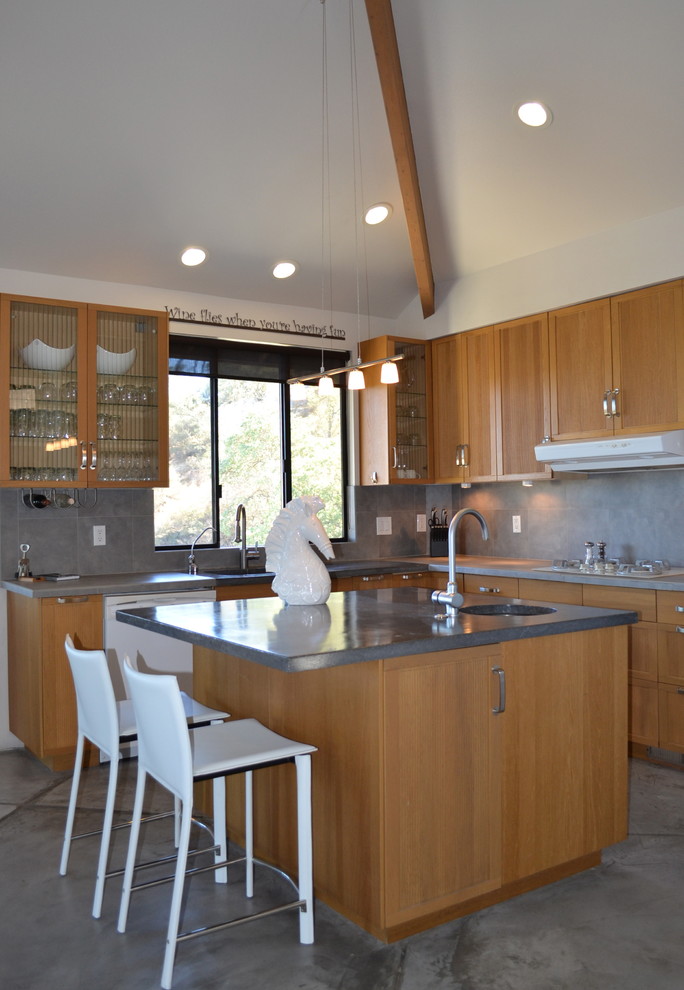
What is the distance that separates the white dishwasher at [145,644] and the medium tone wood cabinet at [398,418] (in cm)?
A: 165

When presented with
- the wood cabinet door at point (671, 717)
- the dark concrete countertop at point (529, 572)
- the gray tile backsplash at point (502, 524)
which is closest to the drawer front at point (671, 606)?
the dark concrete countertop at point (529, 572)

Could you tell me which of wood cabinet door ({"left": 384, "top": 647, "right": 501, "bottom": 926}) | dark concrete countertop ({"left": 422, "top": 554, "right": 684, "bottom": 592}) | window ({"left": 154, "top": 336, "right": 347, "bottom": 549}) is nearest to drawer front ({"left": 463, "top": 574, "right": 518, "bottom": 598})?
dark concrete countertop ({"left": 422, "top": 554, "right": 684, "bottom": 592})

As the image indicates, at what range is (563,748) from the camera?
2848 millimetres

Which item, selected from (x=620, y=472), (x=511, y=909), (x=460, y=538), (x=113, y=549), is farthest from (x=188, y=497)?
(x=511, y=909)

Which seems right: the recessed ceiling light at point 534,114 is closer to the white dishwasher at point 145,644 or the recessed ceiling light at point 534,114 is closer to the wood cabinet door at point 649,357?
the wood cabinet door at point 649,357

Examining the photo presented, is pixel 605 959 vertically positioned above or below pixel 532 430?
below

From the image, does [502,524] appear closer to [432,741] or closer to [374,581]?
[374,581]

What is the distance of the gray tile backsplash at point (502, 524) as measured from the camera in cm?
470

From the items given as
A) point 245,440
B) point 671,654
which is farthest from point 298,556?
point 245,440

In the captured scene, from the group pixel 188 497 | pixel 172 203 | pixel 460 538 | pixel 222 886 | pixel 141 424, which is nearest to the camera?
pixel 222 886

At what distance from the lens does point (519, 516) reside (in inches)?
224

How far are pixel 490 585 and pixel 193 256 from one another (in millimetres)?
2579

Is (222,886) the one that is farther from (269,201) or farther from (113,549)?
(269,201)

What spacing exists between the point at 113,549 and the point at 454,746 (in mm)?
2949
